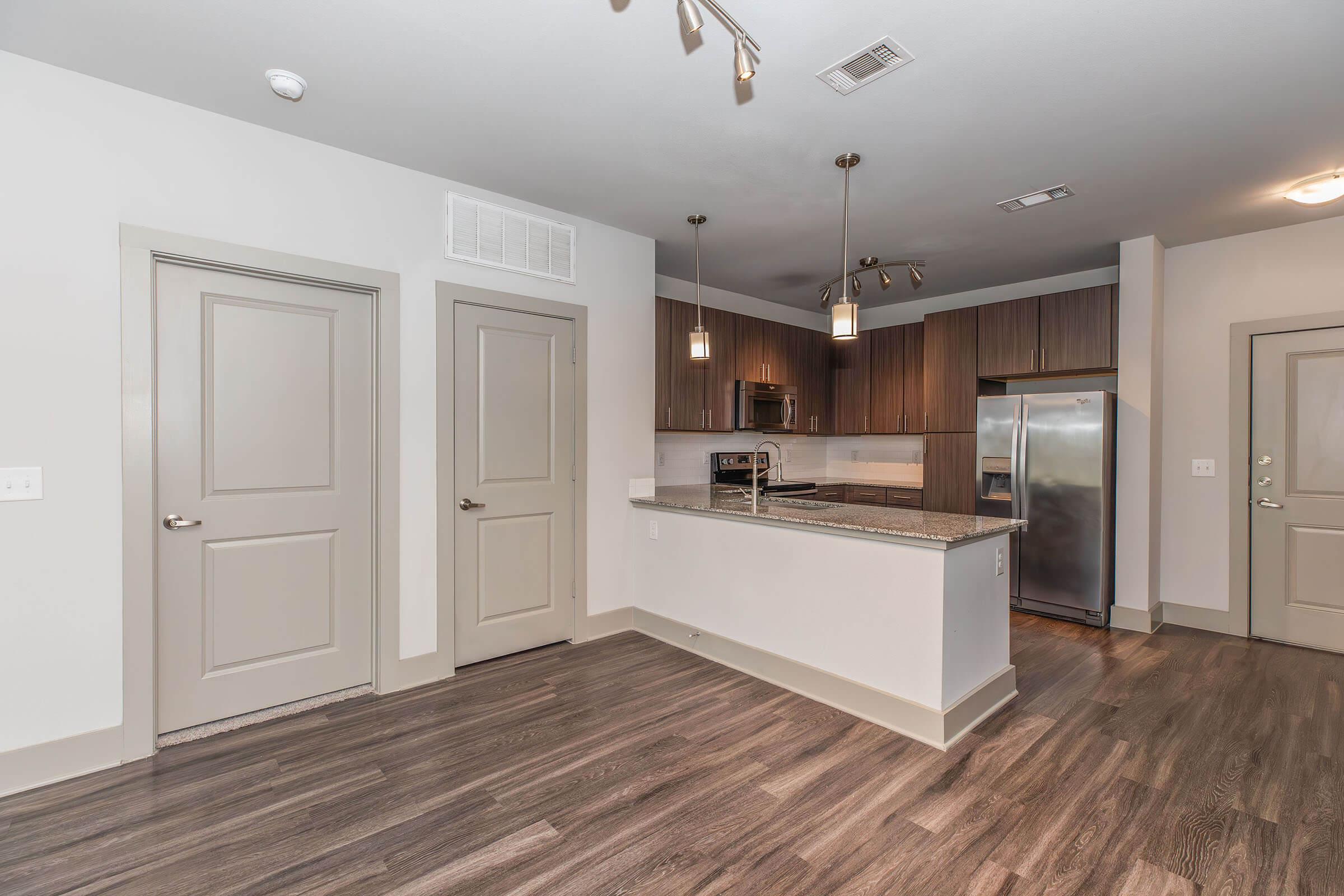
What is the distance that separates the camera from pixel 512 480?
11.6 feet

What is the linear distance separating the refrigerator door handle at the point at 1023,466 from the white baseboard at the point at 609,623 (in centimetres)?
299

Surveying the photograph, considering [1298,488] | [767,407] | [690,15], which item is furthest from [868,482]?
[690,15]

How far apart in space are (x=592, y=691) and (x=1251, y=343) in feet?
15.4

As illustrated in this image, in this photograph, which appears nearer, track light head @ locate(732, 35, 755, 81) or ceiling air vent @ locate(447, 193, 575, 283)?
track light head @ locate(732, 35, 755, 81)

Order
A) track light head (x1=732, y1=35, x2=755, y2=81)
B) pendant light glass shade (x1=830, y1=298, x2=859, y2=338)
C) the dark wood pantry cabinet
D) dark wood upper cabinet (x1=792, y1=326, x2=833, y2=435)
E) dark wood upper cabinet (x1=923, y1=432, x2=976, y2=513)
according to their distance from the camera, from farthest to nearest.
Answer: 1. dark wood upper cabinet (x1=792, y1=326, x2=833, y2=435)
2. dark wood upper cabinet (x1=923, y1=432, x2=976, y2=513)
3. the dark wood pantry cabinet
4. pendant light glass shade (x1=830, y1=298, x2=859, y2=338)
5. track light head (x1=732, y1=35, x2=755, y2=81)

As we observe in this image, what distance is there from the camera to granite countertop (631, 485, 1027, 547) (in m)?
2.62

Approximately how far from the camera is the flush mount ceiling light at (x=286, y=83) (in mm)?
2305

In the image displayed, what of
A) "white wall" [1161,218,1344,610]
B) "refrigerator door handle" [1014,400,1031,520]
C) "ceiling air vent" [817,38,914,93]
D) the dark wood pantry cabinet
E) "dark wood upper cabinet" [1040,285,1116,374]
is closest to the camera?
"ceiling air vent" [817,38,914,93]

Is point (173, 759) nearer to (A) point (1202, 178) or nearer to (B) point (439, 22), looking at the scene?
(B) point (439, 22)

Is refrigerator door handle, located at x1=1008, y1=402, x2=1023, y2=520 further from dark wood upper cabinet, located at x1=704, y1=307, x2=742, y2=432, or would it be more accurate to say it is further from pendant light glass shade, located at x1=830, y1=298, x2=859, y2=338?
pendant light glass shade, located at x1=830, y1=298, x2=859, y2=338

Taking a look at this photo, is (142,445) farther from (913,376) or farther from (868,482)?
(868,482)

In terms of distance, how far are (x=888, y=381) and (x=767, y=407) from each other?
4.34ft

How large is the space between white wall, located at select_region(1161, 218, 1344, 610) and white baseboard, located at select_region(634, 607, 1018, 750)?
1.99 m

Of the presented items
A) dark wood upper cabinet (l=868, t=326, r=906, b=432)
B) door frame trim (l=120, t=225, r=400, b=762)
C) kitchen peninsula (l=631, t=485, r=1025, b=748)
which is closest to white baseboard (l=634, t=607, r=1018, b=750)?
kitchen peninsula (l=631, t=485, r=1025, b=748)
